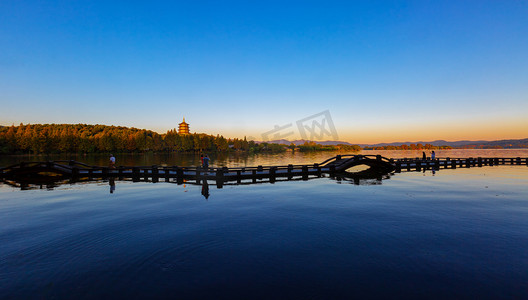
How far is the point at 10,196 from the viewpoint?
16.9 meters

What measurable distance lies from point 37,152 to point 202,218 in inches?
5866

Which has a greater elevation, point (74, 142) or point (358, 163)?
point (74, 142)

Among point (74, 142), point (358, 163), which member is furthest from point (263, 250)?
point (74, 142)

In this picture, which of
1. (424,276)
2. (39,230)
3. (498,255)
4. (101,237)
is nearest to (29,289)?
(101,237)

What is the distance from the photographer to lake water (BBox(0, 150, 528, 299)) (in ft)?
19.4

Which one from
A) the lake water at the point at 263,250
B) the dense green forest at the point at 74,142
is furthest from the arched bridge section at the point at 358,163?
the dense green forest at the point at 74,142

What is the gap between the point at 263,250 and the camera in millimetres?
8062

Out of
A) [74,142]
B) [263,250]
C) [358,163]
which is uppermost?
[74,142]

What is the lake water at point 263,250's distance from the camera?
5.93 metres

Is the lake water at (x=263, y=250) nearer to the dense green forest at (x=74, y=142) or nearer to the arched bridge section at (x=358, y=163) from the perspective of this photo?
the arched bridge section at (x=358, y=163)

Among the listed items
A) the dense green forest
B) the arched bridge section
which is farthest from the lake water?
the dense green forest

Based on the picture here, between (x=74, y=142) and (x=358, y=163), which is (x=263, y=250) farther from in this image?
(x=74, y=142)

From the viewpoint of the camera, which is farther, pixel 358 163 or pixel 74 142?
pixel 74 142

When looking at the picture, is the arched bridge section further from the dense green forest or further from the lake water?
the dense green forest
